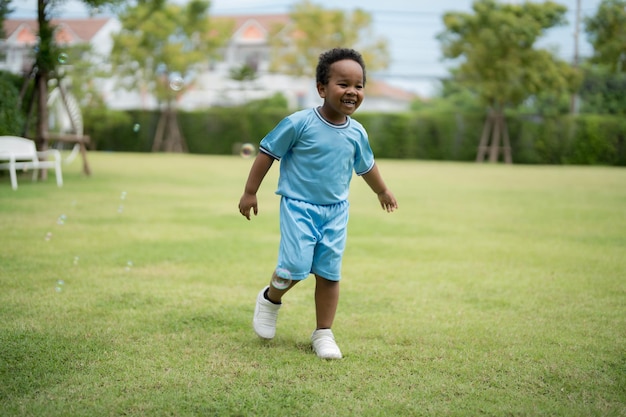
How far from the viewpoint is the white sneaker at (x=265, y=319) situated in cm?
342

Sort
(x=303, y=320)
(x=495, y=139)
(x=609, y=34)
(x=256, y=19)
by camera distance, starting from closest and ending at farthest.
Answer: (x=303, y=320), (x=495, y=139), (x=609, y=34), (x=256, y=19)

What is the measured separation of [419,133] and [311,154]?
84.7ft

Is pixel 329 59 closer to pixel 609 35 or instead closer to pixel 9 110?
pixel 9 110

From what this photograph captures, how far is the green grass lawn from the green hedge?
20248 millimetres

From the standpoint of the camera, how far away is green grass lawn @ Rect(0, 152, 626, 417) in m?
2.71

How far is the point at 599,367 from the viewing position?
316cm

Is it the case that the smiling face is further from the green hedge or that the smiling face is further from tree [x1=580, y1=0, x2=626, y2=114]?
tree [x1=580, y1=0, x2=626, y2=114]

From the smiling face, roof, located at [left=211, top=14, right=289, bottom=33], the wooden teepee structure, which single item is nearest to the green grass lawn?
the smiling face

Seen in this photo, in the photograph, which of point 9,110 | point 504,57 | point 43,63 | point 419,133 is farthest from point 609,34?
point 9,110

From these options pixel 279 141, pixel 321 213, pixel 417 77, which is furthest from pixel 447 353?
pixel 417 77

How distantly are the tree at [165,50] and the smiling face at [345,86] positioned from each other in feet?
89.4

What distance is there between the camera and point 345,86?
3252 mm

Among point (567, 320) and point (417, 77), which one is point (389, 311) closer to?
point (567, 320)

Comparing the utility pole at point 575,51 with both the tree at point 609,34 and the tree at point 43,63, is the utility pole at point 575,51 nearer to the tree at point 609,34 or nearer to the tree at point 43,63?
the tree at point 609,34
